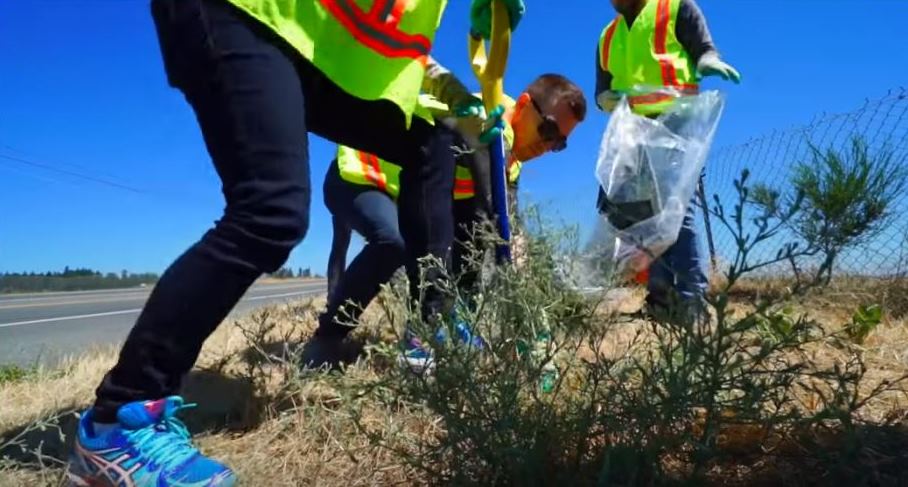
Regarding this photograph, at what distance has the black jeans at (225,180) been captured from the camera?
1.27 meters

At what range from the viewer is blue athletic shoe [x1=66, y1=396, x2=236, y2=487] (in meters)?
1.21

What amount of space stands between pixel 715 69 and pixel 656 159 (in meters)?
0.49

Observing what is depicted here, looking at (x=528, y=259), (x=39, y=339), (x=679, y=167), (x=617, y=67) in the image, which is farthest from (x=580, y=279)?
(x=39, y=339)

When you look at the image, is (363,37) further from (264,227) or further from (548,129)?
(548,129)

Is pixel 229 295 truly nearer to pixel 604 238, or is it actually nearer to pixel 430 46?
pixel 430 46

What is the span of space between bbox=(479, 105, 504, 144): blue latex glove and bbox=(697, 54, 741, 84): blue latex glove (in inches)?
52.6

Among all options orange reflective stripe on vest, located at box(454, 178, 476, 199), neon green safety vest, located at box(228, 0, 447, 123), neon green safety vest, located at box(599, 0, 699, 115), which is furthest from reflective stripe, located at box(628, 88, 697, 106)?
neon green safety vest, located at box(228, 0, 447, 123)

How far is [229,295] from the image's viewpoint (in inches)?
51.4

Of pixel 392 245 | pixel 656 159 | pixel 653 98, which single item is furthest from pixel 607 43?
pixel 392 245

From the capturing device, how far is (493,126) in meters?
2.25

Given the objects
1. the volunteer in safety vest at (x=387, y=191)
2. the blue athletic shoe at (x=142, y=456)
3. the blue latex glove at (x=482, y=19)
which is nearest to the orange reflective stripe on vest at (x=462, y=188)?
the volunteer in safety vest at (x=387, y=191)

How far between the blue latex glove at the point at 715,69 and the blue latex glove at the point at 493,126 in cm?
134

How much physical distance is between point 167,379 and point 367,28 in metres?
0.86

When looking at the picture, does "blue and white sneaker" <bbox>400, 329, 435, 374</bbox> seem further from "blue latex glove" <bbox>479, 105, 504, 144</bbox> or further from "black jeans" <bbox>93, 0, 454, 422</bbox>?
"blue latex glove" <bbox>479, 105, 504, 144</bbox>
